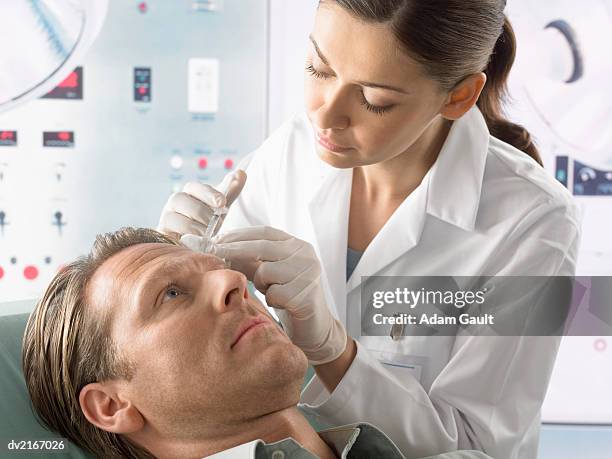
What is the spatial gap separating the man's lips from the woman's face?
300 millimetres

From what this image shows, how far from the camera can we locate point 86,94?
7.72ft

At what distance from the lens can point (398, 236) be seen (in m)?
1.55

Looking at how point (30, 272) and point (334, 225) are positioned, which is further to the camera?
point (30, 272)

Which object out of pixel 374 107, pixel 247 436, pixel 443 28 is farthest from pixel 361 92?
pixel 247 436

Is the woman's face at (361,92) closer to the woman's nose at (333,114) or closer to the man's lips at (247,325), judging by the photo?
the woman's nose at (333,114)

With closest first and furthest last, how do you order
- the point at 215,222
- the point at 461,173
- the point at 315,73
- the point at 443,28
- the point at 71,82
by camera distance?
the point at 443,28, the point at 315,73, the point at 215,222, the point at 461,173, the point at 71,82

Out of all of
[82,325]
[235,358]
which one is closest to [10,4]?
[82,325]

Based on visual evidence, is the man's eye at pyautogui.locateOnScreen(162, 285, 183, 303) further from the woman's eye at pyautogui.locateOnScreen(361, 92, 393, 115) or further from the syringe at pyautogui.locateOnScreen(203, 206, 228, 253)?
the woman's eye at pyautogui.locateOnScreen(361, 92, 393, 115)

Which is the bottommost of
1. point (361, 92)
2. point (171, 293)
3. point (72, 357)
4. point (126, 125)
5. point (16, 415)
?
point (16, 415)

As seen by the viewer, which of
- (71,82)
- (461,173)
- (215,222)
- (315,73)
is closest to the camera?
(315,73)

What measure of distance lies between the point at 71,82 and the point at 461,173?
1.33m

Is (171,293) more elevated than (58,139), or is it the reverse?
(58,139)

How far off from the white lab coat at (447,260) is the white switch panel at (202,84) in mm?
730

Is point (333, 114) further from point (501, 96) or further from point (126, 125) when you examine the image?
point (126, 125)
